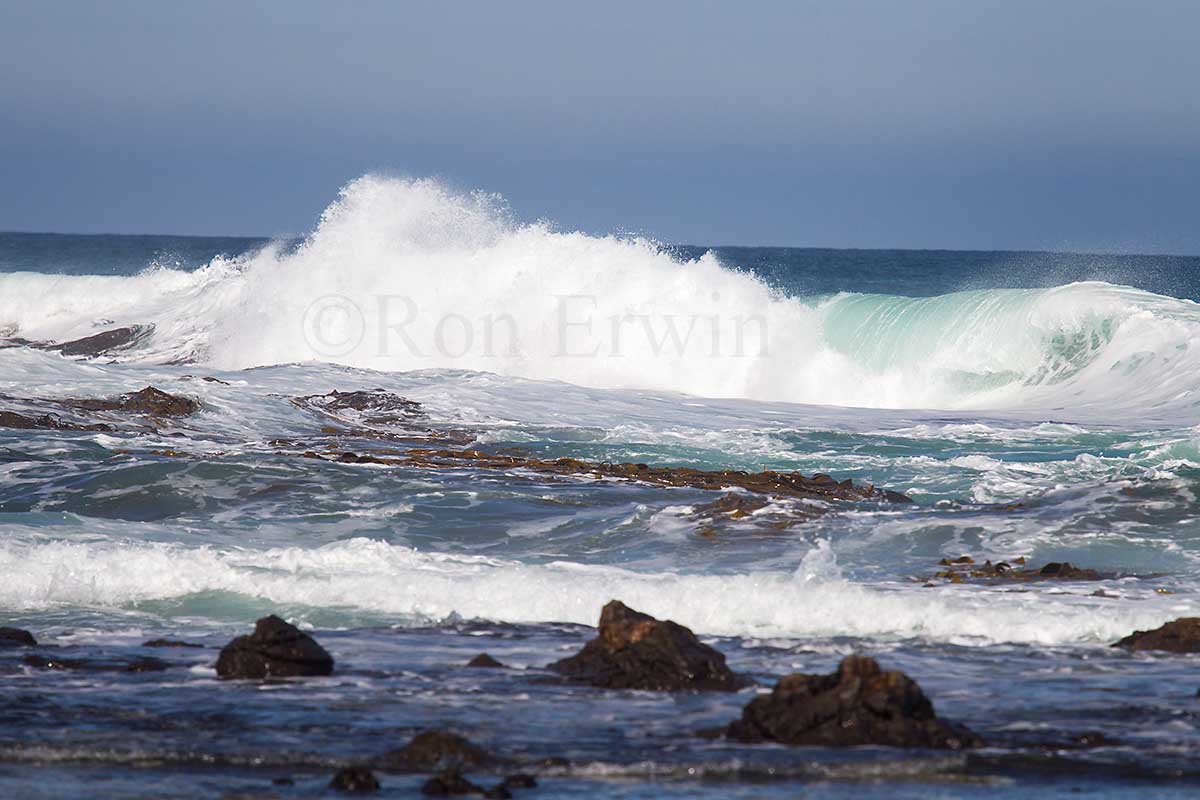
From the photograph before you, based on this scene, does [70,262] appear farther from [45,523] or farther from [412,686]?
[412,686]

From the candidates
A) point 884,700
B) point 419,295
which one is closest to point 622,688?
point 884,700

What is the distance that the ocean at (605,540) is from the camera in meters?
6.01

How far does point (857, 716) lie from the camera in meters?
5.94

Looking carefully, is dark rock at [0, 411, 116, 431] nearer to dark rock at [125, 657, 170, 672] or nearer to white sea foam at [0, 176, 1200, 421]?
dark rock at [125, 657, 170, 672]

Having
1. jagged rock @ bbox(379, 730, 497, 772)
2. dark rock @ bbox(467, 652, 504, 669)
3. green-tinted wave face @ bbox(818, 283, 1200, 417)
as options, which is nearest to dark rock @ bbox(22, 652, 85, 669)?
dark rock @ bbox(467, 652, 504, 669)

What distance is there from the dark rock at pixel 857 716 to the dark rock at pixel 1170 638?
239cm

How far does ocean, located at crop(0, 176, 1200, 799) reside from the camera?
6012 millimetres

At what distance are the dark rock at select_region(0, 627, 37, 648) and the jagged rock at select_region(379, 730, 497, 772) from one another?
2.91m

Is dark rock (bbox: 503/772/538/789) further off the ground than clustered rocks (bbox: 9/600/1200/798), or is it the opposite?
clustered rocks (bbox: 9/600/1200/798)

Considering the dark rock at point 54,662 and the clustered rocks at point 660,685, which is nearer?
the clustered rocks at point 660,685

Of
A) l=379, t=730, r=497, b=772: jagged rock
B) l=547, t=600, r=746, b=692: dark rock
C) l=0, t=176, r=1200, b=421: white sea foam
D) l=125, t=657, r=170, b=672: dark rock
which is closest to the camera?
l=379, t=730, r=497, b=772: jagged rock

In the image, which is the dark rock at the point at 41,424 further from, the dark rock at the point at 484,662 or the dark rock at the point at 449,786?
the dark rock at the point at 449,786

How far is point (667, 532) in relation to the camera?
12312mm

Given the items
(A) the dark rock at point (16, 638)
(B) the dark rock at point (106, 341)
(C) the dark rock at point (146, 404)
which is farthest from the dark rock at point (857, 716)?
(B) the dark rock at point (106, 341)
